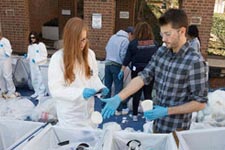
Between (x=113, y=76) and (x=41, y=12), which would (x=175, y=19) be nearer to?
(x=113, y=76)

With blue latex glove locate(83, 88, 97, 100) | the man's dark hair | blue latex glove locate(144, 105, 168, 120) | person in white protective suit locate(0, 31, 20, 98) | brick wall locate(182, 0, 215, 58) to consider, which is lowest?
person in white protective suit locate(0, 31, 20, 98)

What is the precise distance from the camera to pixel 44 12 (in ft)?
35.7

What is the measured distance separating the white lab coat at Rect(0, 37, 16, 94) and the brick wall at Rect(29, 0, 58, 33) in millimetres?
4570

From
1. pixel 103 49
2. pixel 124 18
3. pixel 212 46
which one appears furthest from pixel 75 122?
pixel 124 18

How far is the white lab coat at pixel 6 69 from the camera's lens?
5508 mm

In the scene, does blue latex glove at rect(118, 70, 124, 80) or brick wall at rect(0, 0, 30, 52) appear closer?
blue latex glove at rect(118, 70, 124, 80)

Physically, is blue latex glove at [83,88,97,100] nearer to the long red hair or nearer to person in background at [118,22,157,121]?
the long red hair

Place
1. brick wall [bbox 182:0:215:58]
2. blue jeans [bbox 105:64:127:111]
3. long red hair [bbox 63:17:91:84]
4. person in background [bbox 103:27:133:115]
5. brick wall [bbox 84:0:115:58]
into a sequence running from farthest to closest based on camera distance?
brick wall [bbox 84:0:115:58]
brick wall [bbox 182:0:215:58]
blue jeans [bbox 105:64:127:111]
person in background [bbox 103:27:133:115]
long red hair [bbox 63:17:91:84]

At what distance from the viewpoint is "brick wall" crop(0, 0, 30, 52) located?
6.79 metres

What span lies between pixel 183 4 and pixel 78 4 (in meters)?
5.22

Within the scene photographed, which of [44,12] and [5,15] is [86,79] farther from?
[44,12]

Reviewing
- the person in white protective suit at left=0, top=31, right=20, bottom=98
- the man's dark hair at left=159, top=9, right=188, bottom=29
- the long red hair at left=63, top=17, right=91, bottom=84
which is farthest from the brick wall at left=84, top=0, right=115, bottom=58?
the man's dark hair at left=159, top=9, right=188, bottom=29

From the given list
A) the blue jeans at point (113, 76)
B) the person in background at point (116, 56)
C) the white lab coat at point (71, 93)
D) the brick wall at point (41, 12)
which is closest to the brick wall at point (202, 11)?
the person in background at point (116, 56)

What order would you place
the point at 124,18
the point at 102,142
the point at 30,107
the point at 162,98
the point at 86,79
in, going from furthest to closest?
the point at 124,18, the point at 30,107, the point at 86,79, the point at 162,98, the point at 102,142
